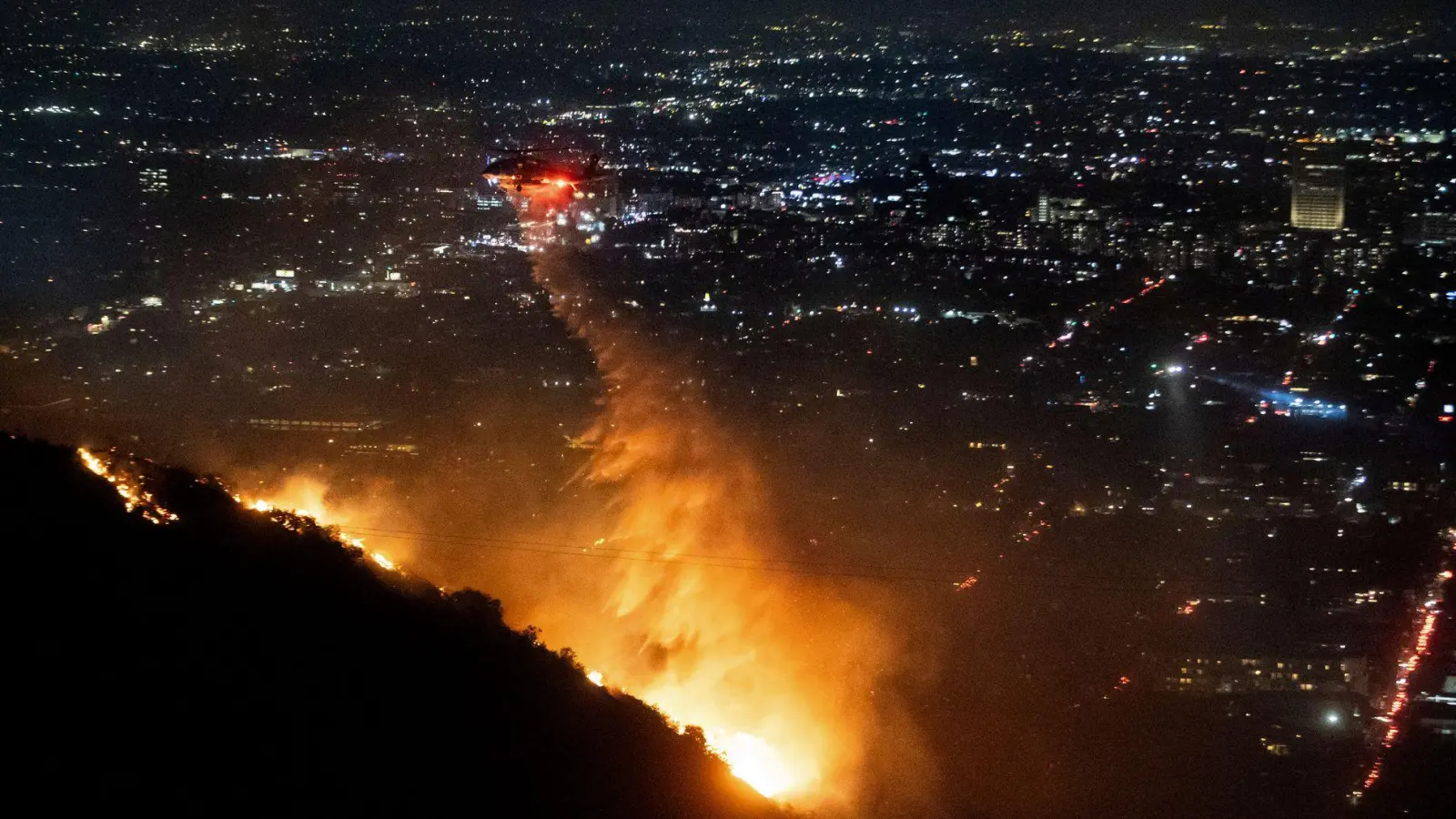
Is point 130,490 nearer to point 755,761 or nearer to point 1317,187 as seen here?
point 755,761

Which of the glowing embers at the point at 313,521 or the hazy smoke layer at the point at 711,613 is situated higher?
the glowing embers at the point at 313,521

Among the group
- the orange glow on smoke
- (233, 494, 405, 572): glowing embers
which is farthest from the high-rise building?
(233, 494, 405, 572): glowing embers

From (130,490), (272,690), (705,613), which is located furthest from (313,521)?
(705,613)

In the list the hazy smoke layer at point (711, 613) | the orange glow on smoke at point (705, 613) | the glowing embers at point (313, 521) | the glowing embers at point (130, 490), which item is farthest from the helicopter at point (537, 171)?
the glowing embers at point (130, 490)

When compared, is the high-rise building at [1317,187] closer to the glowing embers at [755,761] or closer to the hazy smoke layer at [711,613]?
the hazy smoke layer at [711,613]

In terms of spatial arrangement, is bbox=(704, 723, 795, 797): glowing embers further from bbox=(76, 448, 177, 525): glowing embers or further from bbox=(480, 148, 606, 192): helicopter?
bbox=(480, 148, 606, 192): helicopter

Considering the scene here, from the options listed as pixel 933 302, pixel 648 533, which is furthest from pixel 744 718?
pixel 933 302
